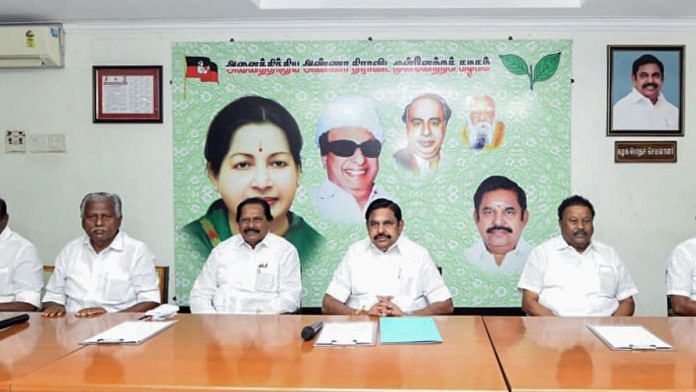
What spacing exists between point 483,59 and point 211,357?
284cm

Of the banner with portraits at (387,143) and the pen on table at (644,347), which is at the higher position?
the banner with portraits at (387,143)

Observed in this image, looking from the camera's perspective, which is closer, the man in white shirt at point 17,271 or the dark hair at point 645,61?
the man in white shirt at point 17,271

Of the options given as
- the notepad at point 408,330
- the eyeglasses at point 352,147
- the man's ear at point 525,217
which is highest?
the eyeglasses at point 352,147

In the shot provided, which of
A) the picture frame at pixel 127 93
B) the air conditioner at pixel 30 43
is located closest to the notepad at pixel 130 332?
the picture frame at pixel 127 93

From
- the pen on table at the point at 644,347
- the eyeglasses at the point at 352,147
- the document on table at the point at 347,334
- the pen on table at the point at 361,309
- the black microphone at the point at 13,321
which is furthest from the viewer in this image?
the eyeglasses at the point at 352,147

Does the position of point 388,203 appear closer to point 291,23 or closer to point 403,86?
point 403,86

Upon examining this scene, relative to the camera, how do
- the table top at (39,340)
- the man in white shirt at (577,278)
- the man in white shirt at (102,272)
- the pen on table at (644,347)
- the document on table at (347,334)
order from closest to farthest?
the table top at (39,340)
the pen on table at (644,347)
the document on table at (347,334)
the man in white shirt at (577,278)
the man in white shirt at (102,272)

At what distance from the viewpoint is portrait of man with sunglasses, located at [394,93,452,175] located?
3.85m

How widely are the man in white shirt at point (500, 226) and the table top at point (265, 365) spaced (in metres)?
1.76

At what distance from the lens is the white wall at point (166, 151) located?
3.79 meters

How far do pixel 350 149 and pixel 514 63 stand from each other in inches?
50.1

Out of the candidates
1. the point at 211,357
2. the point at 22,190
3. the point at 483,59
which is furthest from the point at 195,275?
the point at 483,59

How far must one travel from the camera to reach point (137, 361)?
5.82 ft

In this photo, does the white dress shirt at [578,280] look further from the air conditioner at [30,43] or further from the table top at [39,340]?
the air conditioner at [30,43]
